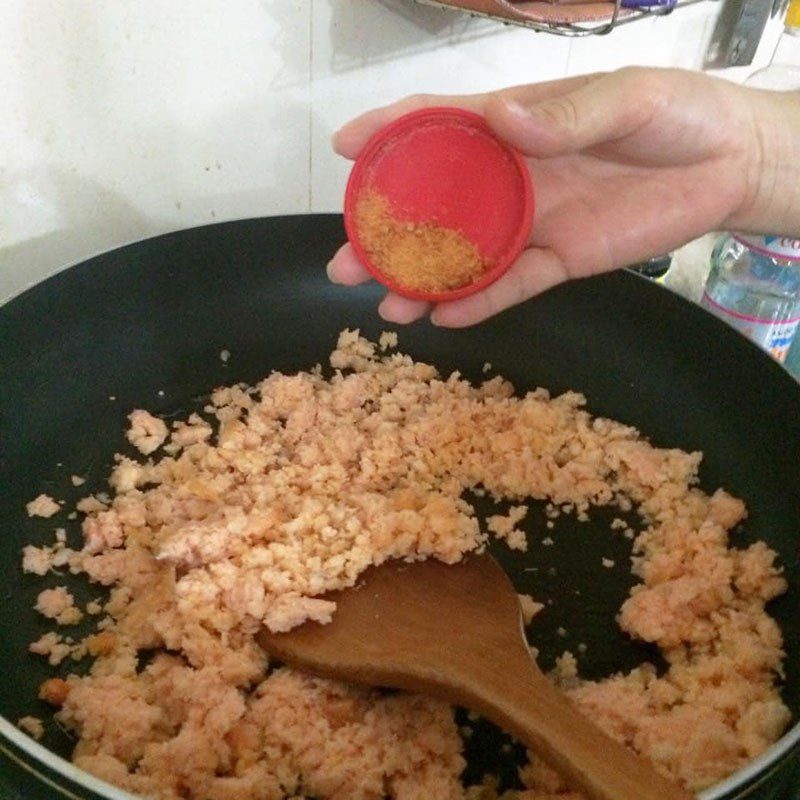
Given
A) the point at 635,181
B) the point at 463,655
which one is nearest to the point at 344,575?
the point at 463,655

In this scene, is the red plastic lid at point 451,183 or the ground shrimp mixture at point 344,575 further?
the red plastic lid at point 451,183

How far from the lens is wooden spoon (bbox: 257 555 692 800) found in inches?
21.0

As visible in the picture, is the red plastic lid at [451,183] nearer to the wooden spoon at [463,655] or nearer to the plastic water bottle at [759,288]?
the wooden spoon at [463,655]

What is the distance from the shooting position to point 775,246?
103 centimetres

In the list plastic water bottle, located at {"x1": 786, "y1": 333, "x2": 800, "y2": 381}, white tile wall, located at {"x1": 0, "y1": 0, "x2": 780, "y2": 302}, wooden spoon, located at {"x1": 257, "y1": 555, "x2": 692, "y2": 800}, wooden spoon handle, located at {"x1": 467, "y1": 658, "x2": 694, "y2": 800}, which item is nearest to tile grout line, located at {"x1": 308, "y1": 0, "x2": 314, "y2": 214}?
white tile wall, located at {"x1": 0, "y1": 0, "x2": 780, "y2": 302}

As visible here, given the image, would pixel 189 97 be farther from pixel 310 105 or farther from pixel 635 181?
pixel 635 181

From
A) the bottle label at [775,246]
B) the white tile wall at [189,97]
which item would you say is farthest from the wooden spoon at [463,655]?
the bottle label at [775,246]

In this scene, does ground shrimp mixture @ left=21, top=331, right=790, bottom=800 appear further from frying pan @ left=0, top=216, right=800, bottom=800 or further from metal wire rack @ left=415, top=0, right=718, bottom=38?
metal wire rack @ left=415, top=0, right=718, bottom=38

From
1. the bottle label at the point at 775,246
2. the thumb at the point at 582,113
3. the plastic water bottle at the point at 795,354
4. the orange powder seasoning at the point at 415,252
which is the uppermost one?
the thumb at the point at 582,113

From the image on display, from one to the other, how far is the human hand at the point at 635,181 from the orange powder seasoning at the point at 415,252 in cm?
4

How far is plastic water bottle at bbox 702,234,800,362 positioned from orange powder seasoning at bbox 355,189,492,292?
449mm

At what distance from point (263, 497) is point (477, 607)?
0.22 m

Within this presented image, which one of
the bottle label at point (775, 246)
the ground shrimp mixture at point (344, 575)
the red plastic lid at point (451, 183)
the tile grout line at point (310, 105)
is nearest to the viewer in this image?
the ground shrimp mixture at point (344, 575)

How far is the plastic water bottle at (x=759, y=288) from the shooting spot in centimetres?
104
